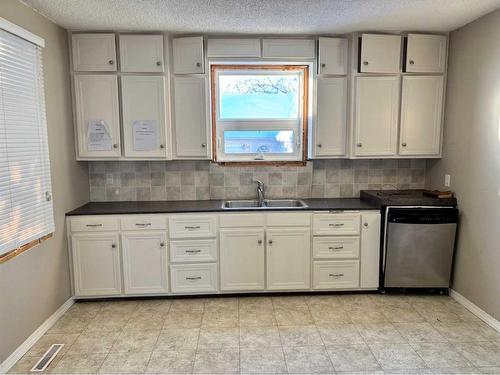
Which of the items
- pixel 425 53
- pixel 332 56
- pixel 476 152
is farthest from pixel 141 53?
pixel 476 152

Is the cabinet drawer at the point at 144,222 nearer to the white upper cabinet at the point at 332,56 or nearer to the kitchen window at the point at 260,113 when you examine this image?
the kitchen window at the point at 260,113

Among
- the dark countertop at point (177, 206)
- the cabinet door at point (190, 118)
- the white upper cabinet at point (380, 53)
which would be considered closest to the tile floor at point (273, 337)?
the dark countertop at point (177, 206)

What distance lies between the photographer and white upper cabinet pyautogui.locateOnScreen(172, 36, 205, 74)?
10.2 feet

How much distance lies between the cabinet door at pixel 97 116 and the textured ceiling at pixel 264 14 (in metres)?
0.46

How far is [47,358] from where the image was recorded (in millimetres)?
2305

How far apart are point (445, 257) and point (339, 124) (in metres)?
1.53

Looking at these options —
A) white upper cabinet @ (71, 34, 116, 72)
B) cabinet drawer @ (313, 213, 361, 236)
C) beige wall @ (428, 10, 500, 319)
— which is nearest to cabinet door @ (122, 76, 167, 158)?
white upper cabinet @ (71, 34, 116, 72)

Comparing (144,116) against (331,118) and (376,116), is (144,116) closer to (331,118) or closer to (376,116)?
(331,118)

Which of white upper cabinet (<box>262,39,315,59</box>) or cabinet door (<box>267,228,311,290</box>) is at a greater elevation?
white upper cabinet (<box>262,39,315,59</box>)

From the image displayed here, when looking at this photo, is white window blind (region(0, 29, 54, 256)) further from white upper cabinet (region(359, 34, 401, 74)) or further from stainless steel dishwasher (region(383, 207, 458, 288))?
stainless steel dishwasher (region(383, 207, 458, 288))

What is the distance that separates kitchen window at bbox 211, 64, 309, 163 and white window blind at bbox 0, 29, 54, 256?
1531 mm

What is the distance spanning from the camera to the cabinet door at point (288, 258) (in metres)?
3.12

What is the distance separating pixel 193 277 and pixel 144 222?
0.66 m

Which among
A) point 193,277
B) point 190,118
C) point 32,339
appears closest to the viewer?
point 32,339
